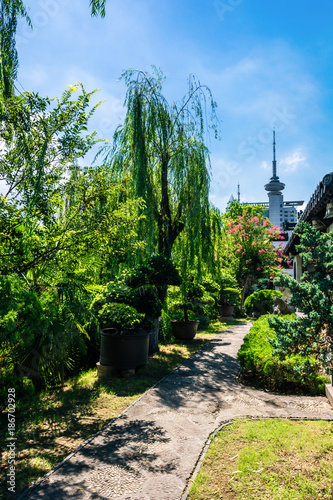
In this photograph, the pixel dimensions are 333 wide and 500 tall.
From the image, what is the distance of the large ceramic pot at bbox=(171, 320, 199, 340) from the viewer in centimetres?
1020

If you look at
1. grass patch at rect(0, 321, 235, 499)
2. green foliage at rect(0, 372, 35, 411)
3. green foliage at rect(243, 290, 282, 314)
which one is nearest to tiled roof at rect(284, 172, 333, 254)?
grass patch at rect(0, 321, 235, 499)

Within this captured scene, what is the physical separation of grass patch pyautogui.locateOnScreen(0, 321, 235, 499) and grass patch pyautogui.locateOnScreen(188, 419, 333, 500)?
5.18 feet

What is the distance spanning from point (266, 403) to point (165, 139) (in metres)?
6.97

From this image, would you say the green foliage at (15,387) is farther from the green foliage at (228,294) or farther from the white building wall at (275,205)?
the white building wall at (275,205)

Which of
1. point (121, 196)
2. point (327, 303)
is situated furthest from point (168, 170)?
point (327, 303)

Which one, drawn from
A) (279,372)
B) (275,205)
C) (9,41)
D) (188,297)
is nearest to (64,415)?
(279,372)

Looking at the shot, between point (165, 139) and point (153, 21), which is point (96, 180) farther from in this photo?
point (165, 139)

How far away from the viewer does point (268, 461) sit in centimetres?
317

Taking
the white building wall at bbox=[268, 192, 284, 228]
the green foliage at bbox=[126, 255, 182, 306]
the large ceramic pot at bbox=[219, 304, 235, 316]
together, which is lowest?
the large ceramic pot at bbox=[219, 304, 235, 316]

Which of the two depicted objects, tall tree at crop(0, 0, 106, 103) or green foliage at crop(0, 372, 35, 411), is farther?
green foliage at crop(0, 372, 35, 411)

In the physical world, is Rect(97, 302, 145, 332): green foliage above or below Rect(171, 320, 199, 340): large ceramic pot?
above

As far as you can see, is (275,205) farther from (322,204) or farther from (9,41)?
(9,41)

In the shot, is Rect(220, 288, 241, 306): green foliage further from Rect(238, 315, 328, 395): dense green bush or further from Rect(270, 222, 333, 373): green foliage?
Rect(270, 222, 333, 373): green foliage

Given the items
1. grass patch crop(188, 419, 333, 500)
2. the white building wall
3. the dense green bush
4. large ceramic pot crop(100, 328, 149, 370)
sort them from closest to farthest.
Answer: grass patch crop(188, 419, 333, 500), the dense green bush, large ceramic pot crop(100, 328, 149, 370), the white building wall
